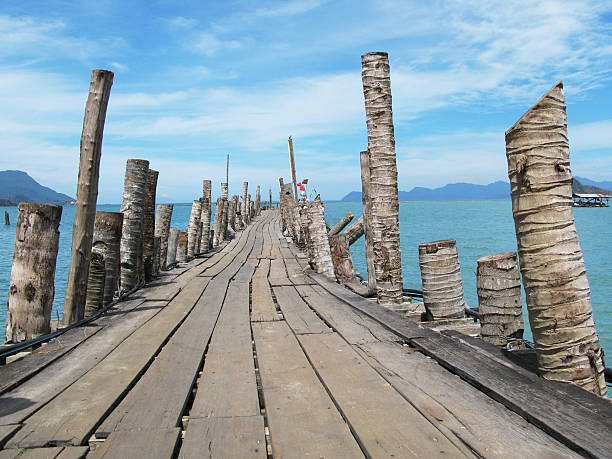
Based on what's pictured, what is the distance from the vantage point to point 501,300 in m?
3.76

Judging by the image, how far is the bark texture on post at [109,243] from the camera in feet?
19.6

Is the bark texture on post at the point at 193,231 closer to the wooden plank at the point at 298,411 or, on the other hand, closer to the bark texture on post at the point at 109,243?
the bark texture on post at the point at 109,243

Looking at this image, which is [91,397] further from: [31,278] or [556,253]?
[556,253]

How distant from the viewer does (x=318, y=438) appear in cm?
228

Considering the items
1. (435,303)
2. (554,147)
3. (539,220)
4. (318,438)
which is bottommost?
(318,438)

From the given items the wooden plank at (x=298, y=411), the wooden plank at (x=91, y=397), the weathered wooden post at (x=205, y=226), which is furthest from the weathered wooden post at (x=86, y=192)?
the weathered wooden post at (x=205, y=226)

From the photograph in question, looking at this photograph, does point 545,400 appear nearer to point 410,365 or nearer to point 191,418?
point 410,365

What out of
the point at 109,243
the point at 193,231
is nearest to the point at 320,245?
the point at 109,243

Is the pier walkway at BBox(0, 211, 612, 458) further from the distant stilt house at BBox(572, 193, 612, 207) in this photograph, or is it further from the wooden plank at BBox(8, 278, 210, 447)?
the distant stilt house at BBox(572, 193, 612, 207)

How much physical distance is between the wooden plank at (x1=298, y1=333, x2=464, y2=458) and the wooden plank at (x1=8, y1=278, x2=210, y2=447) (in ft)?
4.00

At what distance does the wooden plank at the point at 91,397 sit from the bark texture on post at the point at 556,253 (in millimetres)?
2462

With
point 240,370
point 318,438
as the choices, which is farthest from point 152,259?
point 318,438

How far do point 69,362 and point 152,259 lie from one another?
4.36 m

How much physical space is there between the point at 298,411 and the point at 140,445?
79 centimetres
